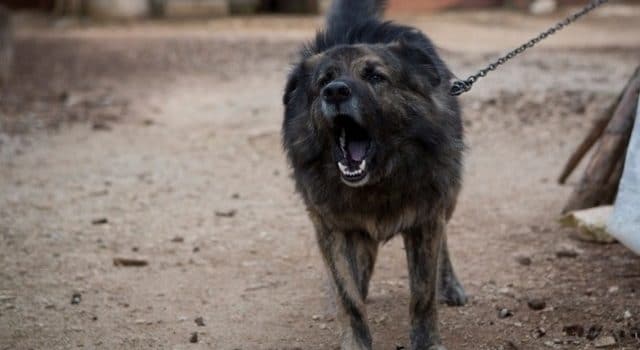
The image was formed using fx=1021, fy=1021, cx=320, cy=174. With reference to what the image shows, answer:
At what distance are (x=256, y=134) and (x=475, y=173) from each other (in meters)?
2.41

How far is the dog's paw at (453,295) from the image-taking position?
5289mm

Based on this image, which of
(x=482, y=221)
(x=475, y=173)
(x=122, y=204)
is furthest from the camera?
(x=475, y=173)

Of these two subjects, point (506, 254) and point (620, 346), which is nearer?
point (620, 346)

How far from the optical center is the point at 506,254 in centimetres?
604

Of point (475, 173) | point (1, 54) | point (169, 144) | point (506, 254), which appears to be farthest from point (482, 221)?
point (1, 54)

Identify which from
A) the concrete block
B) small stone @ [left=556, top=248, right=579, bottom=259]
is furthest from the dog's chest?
the concrete block

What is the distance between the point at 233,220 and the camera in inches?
274

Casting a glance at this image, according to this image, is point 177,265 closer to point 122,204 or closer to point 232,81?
point 122,204

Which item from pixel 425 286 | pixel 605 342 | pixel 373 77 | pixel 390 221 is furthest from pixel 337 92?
pixel 605 342

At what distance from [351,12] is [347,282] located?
1.67 meters

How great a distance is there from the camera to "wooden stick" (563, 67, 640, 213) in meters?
6.04

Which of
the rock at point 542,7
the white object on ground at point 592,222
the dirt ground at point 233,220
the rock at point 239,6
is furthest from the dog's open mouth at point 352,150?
the rock at point 239,6

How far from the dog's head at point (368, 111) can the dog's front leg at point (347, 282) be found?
37 cm

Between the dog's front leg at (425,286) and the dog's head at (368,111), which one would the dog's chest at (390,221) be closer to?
the dog's front leg at (425,286)
